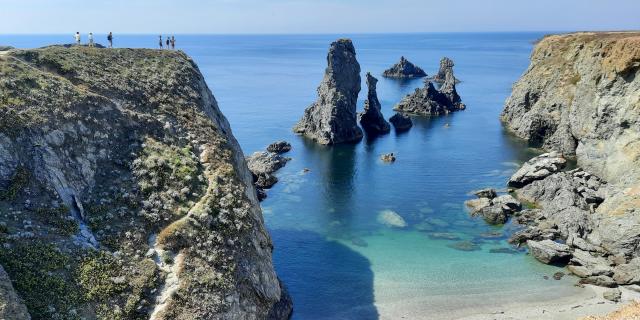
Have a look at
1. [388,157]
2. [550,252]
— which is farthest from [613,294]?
[388,157]

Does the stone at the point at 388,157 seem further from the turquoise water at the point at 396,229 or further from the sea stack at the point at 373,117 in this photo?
the sea stack at the point at 373,117

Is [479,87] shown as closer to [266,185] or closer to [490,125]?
[490,125]

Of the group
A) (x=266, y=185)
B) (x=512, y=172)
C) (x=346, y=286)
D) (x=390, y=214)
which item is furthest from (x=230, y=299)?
(x=512, y=172)


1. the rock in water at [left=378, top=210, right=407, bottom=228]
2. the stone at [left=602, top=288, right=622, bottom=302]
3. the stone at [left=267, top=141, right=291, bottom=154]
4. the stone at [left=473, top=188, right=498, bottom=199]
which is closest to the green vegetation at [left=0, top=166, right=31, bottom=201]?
the rock in water at [left=378, top=210, right=407, bottom=228]

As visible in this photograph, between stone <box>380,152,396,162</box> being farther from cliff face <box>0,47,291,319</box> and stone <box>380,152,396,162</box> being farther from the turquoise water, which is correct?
cliff face <box>0,47,291,319</box>

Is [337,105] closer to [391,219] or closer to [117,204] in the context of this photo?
[391,219]

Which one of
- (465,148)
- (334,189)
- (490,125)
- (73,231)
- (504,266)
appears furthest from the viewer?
(490,125)
